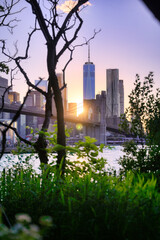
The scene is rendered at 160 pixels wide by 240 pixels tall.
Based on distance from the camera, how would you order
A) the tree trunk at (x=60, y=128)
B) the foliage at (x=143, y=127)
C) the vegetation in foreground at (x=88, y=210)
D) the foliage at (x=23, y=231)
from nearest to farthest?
the foliage at (x=23, y=231) < the vegetation in foreground at (x=88, y=210) < the tree trunk at (x=60, y=128) < the foliage at (x=143, y=127)

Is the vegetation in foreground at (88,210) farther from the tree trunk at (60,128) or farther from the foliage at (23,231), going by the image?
the tree trunk at (60,128)

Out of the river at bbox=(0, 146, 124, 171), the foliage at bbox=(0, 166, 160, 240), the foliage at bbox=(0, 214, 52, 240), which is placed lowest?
the river at bbox=(0, 146, 124, 171)

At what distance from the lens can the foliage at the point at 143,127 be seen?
6.36m

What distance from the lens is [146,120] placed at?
6855mm

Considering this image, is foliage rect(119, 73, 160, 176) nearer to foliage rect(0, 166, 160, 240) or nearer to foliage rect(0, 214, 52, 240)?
foliage rect(0, 166, 160, 240)

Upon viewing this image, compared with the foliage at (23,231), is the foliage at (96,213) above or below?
below

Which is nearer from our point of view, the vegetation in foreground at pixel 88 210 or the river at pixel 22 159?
the vegetation in foreground at pixel 88 210

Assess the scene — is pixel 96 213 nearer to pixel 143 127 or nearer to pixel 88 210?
pixel 88 210

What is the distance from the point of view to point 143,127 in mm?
7098

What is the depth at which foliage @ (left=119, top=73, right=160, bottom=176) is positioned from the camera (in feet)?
20.9

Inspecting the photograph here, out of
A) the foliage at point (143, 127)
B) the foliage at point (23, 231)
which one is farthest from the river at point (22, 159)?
the foliage at point (23, 231)

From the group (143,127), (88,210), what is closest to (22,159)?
(143,127)

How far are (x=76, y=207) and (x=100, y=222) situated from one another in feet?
1.17

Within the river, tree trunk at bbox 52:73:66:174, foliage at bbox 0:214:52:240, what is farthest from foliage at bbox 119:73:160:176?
foliage at bbox 0:214:52:240
